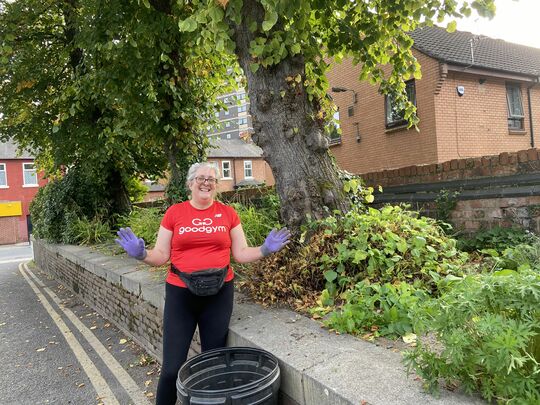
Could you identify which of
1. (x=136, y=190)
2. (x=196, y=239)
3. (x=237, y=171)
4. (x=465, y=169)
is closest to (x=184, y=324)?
(x=196, y=239)

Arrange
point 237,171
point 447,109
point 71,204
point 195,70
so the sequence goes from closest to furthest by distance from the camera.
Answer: point 195,70
point 71,204
point 447,109
point 237,171

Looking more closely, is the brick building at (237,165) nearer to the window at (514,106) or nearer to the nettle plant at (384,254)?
the window at (514,106)

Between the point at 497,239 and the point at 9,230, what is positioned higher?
the point at 497,239

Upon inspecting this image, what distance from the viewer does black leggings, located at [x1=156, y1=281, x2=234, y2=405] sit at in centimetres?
307

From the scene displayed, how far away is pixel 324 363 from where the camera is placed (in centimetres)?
256

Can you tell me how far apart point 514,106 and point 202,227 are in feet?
50.2

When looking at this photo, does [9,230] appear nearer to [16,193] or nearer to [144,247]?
[16,193]

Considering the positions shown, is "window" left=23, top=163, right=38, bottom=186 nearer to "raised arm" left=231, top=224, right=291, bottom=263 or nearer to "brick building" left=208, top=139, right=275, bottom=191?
"brick building" left=208, top=139, right=275, bottom=191

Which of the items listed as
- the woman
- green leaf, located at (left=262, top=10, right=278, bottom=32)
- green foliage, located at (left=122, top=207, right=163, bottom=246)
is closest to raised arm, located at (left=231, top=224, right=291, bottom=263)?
the woman

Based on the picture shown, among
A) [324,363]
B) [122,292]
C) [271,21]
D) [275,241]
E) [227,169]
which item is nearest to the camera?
[324,363]

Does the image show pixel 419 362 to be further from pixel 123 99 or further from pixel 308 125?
pixel 123 99

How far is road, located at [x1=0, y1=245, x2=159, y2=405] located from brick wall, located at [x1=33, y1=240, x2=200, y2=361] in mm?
182

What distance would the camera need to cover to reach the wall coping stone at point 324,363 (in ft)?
6.87

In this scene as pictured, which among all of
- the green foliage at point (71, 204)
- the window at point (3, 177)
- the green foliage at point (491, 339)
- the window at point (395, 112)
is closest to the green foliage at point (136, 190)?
the green foliage at point (71, 204)
